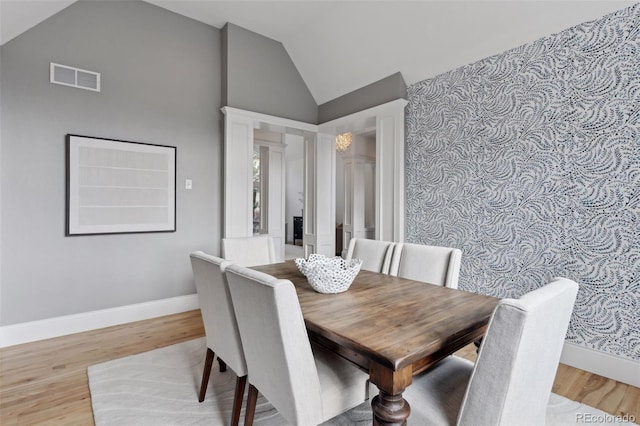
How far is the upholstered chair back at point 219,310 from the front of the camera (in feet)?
5.03

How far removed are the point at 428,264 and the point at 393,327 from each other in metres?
1.01

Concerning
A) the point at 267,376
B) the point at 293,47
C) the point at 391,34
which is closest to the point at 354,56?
the point at 391,34

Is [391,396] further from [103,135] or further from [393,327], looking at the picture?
[103,135]

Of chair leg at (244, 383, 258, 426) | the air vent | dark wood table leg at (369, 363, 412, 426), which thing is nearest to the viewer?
dark wood table leg at (369, 363, 412, 426)

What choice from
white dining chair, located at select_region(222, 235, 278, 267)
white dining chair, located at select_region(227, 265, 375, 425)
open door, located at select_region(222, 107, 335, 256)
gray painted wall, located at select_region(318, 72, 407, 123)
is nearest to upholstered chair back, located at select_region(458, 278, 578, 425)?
white dining chair, located at select_region(227, 265, 375, 425)

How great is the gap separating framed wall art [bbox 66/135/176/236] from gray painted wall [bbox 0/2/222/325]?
82 millimetres

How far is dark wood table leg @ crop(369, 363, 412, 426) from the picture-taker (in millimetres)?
1039

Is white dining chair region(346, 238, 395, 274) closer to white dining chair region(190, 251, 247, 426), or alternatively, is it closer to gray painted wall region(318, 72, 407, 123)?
white dining chair region(190, 251, 247, 426)

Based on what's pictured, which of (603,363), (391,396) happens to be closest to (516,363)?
(391,396)

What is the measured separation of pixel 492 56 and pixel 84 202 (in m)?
3.94

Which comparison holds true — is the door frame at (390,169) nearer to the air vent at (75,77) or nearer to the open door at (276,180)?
the open door at (276,180)

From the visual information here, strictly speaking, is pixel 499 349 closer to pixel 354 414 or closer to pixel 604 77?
pixel 354 414

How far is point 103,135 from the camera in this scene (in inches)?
123

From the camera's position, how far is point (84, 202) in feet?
9.84
